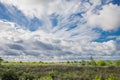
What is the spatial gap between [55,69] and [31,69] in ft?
41.2

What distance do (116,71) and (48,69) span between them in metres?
35.6

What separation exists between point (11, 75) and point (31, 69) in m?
54.2

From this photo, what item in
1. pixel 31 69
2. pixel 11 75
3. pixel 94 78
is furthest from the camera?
pixel 31 69

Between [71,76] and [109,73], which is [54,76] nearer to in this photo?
[71,76]

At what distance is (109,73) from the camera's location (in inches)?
6196

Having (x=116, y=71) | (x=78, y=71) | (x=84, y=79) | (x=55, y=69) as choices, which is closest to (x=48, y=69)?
(x=55, y=69)

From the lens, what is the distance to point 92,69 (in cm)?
16438

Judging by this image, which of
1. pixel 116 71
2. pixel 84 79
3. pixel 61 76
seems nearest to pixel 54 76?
pixel 61 76

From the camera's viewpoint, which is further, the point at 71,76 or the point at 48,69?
the point at 48,69

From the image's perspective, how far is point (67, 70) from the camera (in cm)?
15975

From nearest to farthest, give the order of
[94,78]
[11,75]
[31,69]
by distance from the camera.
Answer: [11,75] < [94,78] < [31,69]

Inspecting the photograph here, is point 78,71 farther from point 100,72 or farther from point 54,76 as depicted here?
point 54,76

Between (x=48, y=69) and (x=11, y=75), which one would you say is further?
(x=48, y=69)

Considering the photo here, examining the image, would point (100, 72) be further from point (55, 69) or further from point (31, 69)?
point (31, 69)
